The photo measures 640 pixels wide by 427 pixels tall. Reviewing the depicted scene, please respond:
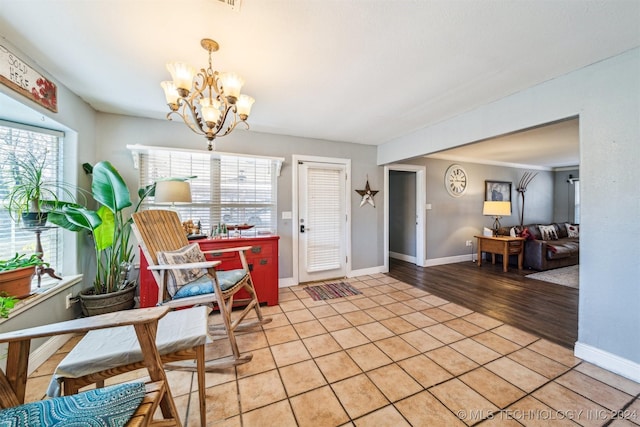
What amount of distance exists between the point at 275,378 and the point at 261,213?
218 cm

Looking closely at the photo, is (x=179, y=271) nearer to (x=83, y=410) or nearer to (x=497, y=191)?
(x=83, y=410)

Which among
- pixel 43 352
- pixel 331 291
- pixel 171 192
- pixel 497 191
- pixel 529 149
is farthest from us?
pixel 497 191

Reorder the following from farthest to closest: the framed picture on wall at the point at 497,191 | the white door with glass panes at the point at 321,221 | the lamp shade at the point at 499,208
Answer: the framed picture on wall at the point at 497,191 → the lamp shade at the point at 499,208 → the white door with glass panes at the point at 321,221

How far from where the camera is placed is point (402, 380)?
5.37 feet

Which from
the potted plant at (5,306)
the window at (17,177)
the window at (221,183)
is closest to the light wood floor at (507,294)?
the window at (221,183)

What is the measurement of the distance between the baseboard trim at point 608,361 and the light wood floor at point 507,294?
181 mm

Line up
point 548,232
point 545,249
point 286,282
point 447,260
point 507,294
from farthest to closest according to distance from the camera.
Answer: point 447,260 < point 548,232 < point 545,249 < point 286,282 < point 507,294

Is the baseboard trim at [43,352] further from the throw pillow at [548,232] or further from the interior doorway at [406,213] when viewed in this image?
the throw pillow at [548,232]

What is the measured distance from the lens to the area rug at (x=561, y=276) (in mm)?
3621

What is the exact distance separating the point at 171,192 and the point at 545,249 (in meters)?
5.91

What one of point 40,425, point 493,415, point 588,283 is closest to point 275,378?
point 40,425

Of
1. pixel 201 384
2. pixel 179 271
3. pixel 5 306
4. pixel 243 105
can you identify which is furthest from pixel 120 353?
pixel 243 105

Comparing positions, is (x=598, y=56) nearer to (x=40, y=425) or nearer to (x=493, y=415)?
(x=493, y=415)

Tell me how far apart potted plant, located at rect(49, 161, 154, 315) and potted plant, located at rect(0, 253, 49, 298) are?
1.36 feet
